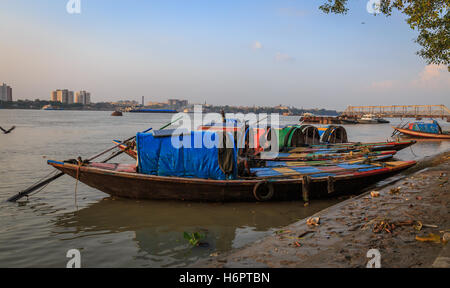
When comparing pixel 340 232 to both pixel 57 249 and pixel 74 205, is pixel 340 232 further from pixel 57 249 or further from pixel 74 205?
pixel 74 205

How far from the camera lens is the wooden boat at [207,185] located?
933 centimetres

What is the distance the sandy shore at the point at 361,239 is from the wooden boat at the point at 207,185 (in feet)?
6.42

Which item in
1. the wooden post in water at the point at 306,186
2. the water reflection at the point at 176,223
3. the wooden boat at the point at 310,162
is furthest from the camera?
the wooden boat at the point at 310,162

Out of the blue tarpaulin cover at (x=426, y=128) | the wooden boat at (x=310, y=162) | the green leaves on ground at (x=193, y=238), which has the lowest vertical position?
the green leaves on ground at (x=193, y=238)

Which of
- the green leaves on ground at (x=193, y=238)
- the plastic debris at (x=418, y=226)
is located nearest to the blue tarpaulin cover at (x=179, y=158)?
the green leaves on ground at (x=193, y=238)

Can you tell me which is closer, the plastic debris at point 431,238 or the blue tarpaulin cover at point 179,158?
the plastic debris at point 431,238

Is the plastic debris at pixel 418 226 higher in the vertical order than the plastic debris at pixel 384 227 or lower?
higher

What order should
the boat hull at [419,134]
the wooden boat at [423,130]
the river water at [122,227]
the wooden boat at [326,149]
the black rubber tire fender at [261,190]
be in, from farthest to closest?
the wooden boat at [423,130] < the boat hull at [419,134] < the wooden boat at [326,149] < the black rubber tire fender at [261,190] < the river water at [122,227]

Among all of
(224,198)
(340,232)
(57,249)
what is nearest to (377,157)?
(224,198)

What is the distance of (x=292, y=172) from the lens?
35.8ft

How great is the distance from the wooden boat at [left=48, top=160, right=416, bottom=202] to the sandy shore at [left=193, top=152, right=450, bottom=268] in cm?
196

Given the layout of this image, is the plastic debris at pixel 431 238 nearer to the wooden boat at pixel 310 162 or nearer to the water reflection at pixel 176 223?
the water reflection at pixel 176 223
